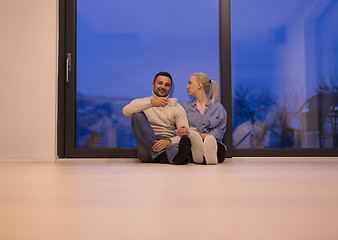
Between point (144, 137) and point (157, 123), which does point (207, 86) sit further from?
point (144, 137)

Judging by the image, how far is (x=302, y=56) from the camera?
3.90 metres

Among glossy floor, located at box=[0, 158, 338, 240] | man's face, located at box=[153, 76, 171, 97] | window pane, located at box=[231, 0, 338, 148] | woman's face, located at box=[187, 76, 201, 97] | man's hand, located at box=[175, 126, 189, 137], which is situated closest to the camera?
glossy floor, located at box=[0, 158, 338, 240]

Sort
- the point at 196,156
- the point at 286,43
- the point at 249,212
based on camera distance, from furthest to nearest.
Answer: the point at 286,43 < the point at 196,156 < the point at 249,212

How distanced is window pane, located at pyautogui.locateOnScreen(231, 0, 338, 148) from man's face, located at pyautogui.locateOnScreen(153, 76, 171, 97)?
1.44 m

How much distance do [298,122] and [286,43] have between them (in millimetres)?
1022

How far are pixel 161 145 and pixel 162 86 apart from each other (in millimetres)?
530

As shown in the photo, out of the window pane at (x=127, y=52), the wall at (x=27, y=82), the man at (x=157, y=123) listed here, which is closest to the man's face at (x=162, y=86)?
the man at (x=157, y=123)

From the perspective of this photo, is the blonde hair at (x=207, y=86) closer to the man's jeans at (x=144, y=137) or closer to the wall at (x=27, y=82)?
the man's jeans at (x=144, y=137)

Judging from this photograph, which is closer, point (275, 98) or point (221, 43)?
point (221, 43)

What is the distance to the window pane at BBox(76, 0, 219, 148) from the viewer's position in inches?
149

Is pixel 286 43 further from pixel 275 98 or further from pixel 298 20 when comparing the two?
pixel 275 98

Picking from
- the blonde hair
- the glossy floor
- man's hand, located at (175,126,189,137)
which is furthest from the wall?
the glossy floor

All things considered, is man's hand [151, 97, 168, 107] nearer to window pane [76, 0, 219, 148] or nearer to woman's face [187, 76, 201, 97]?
woman's face [187, 76, 201, 97]

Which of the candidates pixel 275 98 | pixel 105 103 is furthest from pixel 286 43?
pixel 105 103
